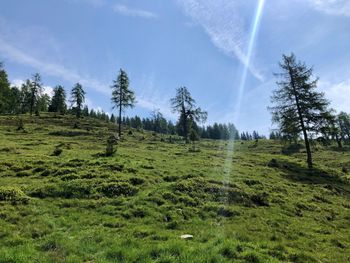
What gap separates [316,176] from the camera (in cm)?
3475

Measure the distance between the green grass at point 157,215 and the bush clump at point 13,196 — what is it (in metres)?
→ 0.05

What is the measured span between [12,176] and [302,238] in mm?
18142

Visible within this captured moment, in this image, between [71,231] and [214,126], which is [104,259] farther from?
[214,126]

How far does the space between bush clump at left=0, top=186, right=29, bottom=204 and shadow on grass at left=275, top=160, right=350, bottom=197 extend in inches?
903

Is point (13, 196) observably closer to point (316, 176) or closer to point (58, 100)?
point (316, 176)

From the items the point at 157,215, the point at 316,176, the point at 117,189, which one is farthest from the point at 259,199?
the point at 316,176

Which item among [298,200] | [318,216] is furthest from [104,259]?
[298,200]

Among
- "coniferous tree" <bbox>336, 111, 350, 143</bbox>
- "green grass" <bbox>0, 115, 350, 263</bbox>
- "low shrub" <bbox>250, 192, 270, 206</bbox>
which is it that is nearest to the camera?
"green grass" <bbox>0, 115, 350, 263</bbox>

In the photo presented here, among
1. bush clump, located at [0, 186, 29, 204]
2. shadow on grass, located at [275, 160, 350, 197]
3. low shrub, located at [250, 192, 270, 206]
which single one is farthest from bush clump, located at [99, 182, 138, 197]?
shadow on grass, located at [275, 160, 350, 197]

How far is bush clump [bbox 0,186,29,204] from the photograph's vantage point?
16578mm

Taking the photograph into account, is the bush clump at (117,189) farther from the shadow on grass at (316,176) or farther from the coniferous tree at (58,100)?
the coniferous tree at (58,100)

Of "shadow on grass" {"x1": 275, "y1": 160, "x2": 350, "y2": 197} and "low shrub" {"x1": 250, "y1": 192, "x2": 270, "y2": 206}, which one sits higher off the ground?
"shadow on grass" {"x1": 275, "y1": 160, "x2": 350, "y2": 197}

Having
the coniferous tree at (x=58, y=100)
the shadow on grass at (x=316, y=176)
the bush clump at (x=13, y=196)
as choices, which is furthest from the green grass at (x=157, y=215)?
the coniferous tree at (x=58, y=100)

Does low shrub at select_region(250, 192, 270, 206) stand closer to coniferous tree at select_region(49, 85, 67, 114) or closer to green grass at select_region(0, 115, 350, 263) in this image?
green grass at select_region(0, 115, 350, 263)
